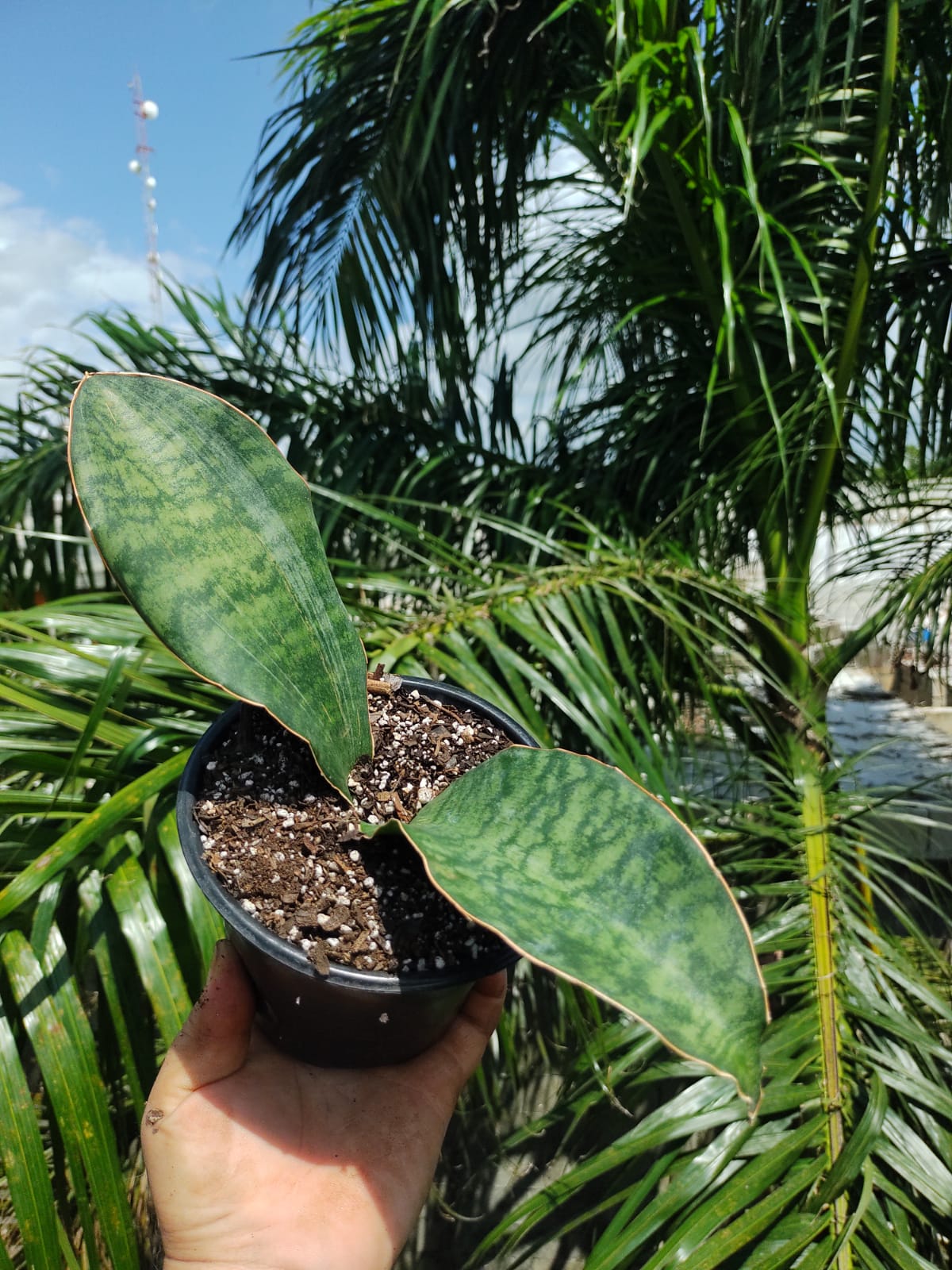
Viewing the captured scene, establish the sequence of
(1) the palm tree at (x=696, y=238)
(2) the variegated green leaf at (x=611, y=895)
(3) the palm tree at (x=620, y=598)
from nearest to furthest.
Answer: (2) the variegated green leaf at (x=611, y=895), (3) the palm tree at (x=620, y=598), (1) the palm tree at (x=696, y=238)

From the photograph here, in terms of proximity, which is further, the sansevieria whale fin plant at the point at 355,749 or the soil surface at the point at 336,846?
the soil surface at the point at 336,846

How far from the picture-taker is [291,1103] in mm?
487

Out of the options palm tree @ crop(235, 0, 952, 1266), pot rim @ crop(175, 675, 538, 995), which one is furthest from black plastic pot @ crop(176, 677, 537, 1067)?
palm tree @ crop(235, 0, 952, 1266)

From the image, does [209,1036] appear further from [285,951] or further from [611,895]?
[611,895]

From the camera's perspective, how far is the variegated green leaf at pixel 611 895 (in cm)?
24

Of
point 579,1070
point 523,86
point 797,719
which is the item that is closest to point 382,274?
point 523,86

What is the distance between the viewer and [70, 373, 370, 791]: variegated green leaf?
0.33 m

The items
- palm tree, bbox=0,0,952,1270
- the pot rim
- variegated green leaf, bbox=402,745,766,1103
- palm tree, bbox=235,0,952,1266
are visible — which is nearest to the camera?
variegated green leaf, bbox=402,745,766,1103

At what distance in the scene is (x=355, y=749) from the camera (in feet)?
1.37

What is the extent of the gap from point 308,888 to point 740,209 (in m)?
0.94

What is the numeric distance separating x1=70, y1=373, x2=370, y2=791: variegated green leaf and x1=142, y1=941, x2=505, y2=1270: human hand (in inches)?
7.0

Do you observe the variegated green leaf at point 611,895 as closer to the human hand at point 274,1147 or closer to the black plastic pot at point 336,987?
the black plastic pot at point 336,987

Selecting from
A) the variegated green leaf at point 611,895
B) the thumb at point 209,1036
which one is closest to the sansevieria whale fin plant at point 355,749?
the variegated green leaf at point 611,895

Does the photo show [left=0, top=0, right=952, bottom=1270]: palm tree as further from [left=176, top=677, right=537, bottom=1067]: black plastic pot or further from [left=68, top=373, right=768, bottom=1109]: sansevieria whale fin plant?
[left=68, top=373, right=768, bottom=1109]: sansevieria whale fin plant
